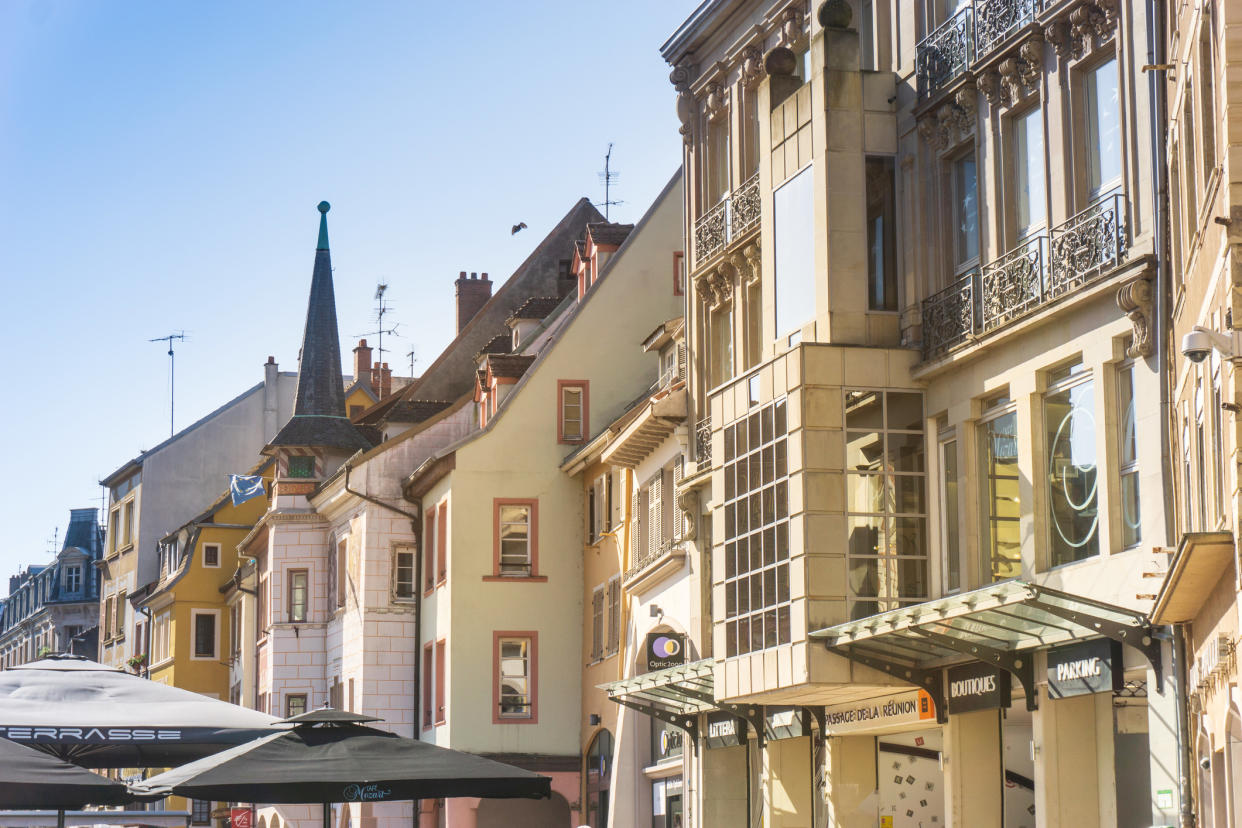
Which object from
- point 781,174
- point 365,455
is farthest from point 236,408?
point 781,174

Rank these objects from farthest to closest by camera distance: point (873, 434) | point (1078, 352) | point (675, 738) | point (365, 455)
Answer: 1. point (365, 455)
2. point (675, 738)
3. point (873, 434)
4. point (1078, 352)

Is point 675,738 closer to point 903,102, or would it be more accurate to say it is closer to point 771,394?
point 771,394

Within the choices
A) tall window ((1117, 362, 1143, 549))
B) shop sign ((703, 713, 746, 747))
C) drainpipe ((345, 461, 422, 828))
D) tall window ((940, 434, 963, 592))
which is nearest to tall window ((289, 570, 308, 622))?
drainpipe ((345, 461, 422, 828))

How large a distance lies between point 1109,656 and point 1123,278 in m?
3.54

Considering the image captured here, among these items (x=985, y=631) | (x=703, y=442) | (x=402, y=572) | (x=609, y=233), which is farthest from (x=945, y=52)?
(x=402, y=572)

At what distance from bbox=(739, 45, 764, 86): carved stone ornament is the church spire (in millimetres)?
25130

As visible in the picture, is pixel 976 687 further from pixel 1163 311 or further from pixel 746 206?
pixel 746 206

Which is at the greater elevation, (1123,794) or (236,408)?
(236,408)

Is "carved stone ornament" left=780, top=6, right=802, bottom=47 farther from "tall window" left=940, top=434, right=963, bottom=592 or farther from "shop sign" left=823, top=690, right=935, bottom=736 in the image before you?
"shop sign" left=823, top=690, right=935, bottom=736

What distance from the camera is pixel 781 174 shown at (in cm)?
2512

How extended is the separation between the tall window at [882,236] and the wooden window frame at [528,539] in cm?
1879

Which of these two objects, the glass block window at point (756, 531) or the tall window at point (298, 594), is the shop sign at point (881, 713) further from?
the tall window at point (298, 594)

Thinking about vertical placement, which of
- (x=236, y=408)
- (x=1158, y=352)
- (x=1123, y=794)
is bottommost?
(x=1123, y=794)

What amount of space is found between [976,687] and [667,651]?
1013 cm
